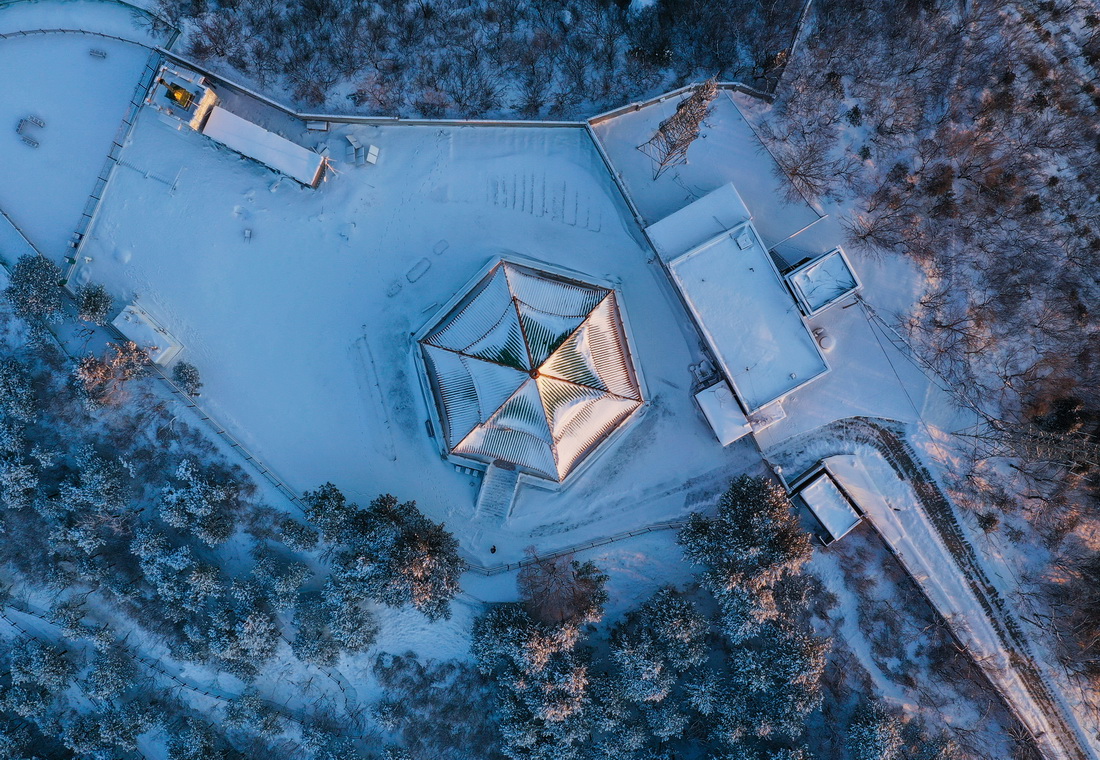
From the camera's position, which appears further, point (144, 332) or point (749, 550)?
point (144, 332)

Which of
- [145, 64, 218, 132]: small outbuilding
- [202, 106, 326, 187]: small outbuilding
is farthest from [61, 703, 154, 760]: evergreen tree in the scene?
[145, 64, 218, 132]: small outbuilding

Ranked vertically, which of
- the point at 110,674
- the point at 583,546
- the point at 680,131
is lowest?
the point at 110,674

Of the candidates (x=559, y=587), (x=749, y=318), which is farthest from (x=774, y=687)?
(x=749, y=318)

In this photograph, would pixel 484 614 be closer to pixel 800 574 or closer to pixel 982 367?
pixel 800 574

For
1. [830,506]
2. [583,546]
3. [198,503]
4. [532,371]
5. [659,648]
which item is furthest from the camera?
[583,546]

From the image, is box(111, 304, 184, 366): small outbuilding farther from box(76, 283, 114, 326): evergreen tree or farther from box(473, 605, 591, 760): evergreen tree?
box(473, 605, 591, 760): evergreen tree

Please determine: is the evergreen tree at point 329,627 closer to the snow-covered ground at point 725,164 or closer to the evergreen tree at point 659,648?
the evergreen tree at point 659,648

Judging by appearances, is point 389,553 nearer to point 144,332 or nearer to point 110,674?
point 110,674
